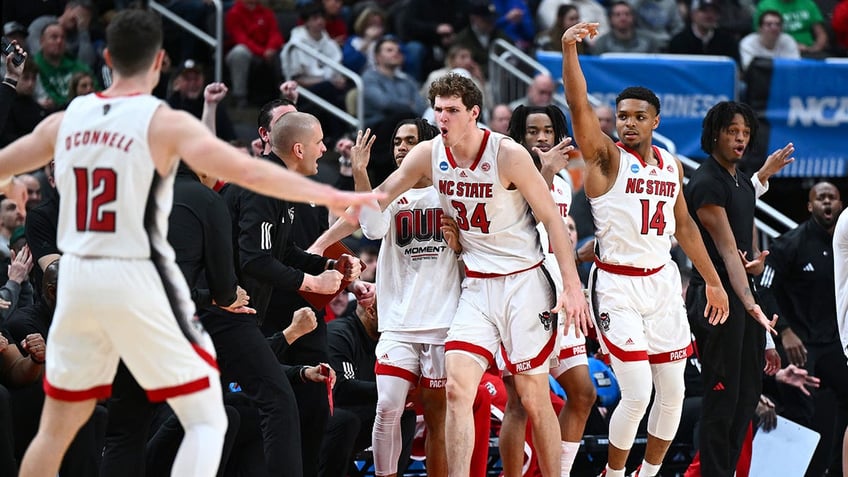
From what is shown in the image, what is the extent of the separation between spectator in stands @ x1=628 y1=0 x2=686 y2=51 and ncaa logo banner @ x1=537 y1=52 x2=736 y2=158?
2264 millimetres

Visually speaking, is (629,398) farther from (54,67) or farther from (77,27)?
(77,27)

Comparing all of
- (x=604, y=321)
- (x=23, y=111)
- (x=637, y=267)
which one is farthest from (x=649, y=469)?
(x=23, y=111)

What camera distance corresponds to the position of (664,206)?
7578 mm

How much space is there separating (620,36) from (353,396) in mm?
8159

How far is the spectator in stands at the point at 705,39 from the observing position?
50.1ft

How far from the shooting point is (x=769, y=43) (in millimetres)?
15234

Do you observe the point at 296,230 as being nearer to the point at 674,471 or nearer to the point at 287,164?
the point at 287,164

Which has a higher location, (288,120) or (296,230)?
(288,120)

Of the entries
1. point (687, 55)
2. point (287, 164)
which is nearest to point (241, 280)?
point (287, 164)

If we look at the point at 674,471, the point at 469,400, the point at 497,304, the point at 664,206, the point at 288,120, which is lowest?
the point at 674,471

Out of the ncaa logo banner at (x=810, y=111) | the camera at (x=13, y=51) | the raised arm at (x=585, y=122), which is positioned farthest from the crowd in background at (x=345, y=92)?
the raised arm at (x=585, y=122)

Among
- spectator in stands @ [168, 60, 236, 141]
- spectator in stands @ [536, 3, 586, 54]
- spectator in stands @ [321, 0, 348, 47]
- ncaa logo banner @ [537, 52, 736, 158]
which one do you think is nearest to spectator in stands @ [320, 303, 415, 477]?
spectator in stands @ [168, 60, 236, 141]

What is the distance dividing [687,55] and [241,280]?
29.4ft

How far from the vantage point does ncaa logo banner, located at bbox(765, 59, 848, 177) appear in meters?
14.0
